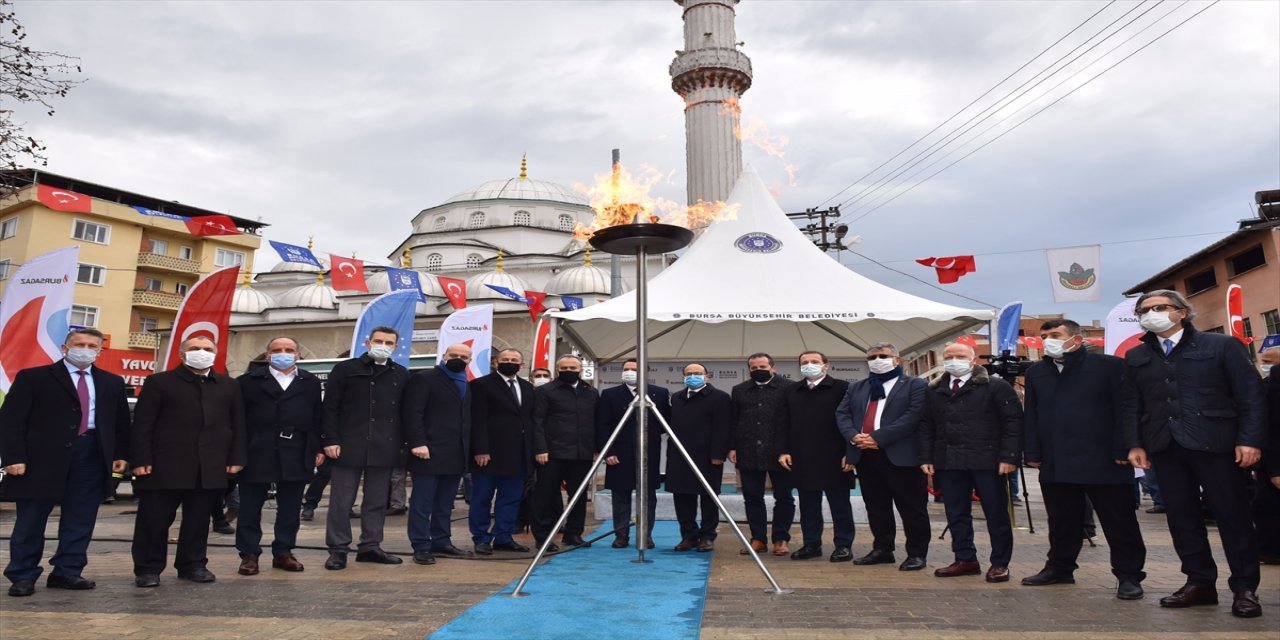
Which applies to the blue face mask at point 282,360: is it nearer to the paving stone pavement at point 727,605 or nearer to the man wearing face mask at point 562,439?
the paving stone pavement at point 727,605

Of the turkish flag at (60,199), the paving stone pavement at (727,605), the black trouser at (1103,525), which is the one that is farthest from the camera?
the turkish flag at (60,199)

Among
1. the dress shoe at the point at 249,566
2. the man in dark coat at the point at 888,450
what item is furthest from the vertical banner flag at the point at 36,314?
the man in dark coat at the point at 888,450

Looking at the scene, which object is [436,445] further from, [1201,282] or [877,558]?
[1201,282]

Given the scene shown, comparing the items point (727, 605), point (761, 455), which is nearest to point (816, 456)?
point (761, 455)

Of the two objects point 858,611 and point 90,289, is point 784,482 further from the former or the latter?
point 90,289

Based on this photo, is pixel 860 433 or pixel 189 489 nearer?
pixel 189 489

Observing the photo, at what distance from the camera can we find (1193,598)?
15.0 feet

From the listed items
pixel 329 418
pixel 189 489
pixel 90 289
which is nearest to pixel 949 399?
pixel 329 418

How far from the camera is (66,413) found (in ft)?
17.4

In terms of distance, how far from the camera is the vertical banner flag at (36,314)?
883 centimetres

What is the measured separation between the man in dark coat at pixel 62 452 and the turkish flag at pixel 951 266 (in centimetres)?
1628

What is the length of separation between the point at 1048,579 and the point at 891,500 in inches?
53.4

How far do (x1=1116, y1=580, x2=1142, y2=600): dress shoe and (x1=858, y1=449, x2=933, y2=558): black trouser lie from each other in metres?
1.41

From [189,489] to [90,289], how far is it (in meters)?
43.7
